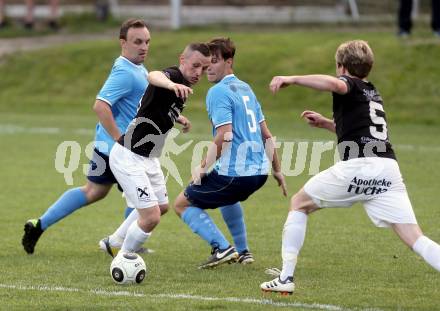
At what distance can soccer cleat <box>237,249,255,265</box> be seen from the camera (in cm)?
900

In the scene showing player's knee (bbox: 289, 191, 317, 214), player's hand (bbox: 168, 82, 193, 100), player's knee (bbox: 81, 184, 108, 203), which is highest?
player's hand (bbox: 168, 82, 193, 100)

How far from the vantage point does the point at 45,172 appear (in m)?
15.1

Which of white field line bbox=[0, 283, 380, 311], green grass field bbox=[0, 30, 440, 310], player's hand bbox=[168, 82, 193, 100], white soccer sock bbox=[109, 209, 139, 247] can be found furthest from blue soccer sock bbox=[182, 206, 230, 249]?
player's hand bbox=[168, 82, 193, 100]

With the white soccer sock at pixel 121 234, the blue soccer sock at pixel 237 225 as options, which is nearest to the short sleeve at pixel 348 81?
the blue soccer sock at pixel 237 225

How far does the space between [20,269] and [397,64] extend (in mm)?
15090

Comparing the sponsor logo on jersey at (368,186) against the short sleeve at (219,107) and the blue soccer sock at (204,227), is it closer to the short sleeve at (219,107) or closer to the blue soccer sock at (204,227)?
the short sleeve at (219,107)

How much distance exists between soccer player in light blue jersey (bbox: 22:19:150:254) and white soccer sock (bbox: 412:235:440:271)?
2741 millimetres

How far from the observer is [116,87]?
891 centimetres

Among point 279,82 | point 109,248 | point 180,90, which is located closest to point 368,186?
point 279,82

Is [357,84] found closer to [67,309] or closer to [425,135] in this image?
[67,309]

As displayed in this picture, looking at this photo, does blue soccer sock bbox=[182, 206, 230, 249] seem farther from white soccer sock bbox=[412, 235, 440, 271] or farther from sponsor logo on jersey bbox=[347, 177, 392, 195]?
white soccer sock bbox=[412, 235, 440, 271]

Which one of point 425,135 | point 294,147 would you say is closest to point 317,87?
point 294,147

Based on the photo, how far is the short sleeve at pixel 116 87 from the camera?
8.88 meters

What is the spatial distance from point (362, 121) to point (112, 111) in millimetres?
2569
